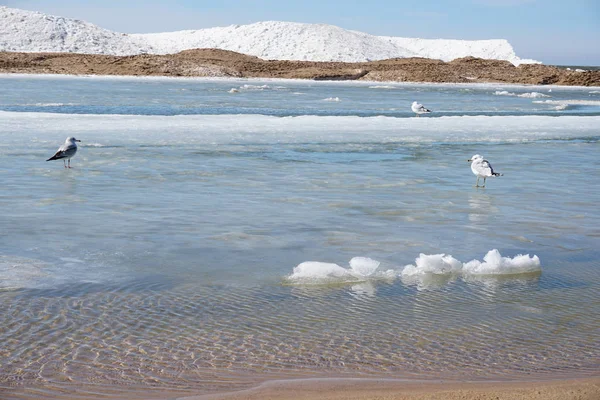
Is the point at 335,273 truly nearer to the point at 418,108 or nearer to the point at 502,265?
the point at 502,265

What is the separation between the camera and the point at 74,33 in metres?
92.9

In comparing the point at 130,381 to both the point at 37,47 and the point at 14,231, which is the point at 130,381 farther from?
the point at 37,47

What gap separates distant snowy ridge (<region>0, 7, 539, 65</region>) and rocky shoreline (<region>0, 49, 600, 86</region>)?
18.3 metres

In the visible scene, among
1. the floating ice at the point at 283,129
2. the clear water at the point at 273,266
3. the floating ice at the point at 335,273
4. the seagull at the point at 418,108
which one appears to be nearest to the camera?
the clear water at the point at 273,266

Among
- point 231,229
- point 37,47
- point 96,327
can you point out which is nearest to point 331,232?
point 231,229

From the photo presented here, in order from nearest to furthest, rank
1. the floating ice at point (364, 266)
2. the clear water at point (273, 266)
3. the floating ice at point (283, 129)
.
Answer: the clear water at point (273, 266), the floating ice at point (364, 266), the floating ice at point (283, 129)

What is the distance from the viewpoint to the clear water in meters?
3.82

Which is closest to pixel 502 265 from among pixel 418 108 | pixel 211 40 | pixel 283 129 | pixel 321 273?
pixel 321 273

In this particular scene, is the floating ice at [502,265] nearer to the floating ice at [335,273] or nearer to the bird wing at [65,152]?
the floating ice at [335,273]

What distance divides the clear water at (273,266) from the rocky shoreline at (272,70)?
49269 millimetres

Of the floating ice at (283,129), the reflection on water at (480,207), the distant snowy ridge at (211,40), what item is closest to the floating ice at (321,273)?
the reflection on water at (480,207)

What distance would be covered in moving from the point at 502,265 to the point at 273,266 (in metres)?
1.67

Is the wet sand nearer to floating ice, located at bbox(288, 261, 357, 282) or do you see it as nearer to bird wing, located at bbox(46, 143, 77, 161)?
floating ice, located at bbox(288, 261, 357, 282)

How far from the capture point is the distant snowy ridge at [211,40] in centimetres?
8912
